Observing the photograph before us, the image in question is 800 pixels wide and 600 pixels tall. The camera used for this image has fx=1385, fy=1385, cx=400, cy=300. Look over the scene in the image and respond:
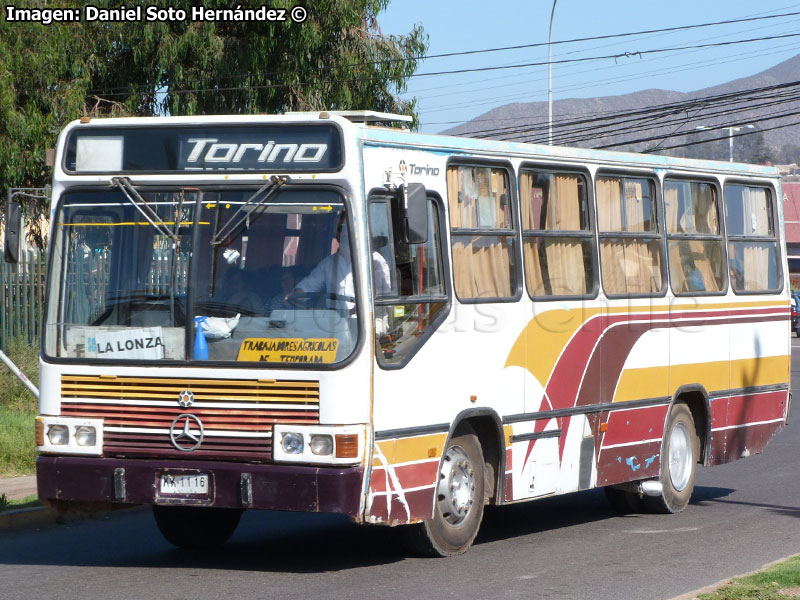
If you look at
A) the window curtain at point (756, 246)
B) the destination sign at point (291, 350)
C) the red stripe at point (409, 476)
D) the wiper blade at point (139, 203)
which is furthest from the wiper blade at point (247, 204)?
the window curtain at point (756, 246)

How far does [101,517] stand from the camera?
11.7 m

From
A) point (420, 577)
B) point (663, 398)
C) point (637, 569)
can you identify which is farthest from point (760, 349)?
point (420, 577)

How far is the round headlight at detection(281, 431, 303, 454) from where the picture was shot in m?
8.27

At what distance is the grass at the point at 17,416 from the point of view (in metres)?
13.6

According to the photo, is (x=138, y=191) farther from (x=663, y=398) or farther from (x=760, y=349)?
(x=760, y=349)

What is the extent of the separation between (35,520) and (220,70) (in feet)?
49.5

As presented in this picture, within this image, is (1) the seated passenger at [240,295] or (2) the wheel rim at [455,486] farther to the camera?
(2) the wheel rim at [455,486]

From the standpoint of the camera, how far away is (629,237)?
1152 centimetres

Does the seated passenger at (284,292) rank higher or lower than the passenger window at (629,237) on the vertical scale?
lower

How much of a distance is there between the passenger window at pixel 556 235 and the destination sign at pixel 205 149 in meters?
2.21

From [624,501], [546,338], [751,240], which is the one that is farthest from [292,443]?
[751,240]

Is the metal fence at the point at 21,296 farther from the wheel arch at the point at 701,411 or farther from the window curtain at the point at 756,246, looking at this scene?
the window curtain at the point at 756,246

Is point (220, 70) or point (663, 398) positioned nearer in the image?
point (663, 398)

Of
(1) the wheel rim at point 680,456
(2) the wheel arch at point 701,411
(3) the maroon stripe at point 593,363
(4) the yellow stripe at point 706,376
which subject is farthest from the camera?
(2) the wheel arch at point 701,411
